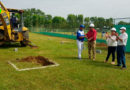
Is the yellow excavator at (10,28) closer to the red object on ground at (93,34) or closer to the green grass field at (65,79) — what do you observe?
the green grass field at (65,79)

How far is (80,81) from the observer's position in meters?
4.79

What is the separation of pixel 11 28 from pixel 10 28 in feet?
1.61

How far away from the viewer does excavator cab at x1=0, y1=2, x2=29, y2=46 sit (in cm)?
1028

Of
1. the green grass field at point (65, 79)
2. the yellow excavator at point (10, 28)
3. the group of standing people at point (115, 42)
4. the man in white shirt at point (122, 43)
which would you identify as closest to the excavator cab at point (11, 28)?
the yellow excavator at point (10, 28)

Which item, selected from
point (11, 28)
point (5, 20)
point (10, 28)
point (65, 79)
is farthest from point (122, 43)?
point (11, 28)

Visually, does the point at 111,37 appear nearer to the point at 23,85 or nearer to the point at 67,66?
the point at 67,66

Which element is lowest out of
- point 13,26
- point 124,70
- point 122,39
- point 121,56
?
point 124,70

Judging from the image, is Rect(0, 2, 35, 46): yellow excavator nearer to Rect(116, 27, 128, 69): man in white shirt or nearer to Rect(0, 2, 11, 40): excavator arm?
Rect(0, 2, 11, 40): excavator arm

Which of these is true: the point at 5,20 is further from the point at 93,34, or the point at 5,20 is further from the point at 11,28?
the point at 93,34

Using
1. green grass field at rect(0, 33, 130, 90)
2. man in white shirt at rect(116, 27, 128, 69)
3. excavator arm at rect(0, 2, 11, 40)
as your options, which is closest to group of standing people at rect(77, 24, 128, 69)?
man in white shirt at rect(116, 27, 128, 69)

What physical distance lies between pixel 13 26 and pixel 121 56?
9.14 meters

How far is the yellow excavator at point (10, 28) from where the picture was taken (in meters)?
10.3

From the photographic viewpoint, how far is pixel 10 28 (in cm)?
1091

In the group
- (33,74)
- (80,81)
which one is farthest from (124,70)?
(33,74)
